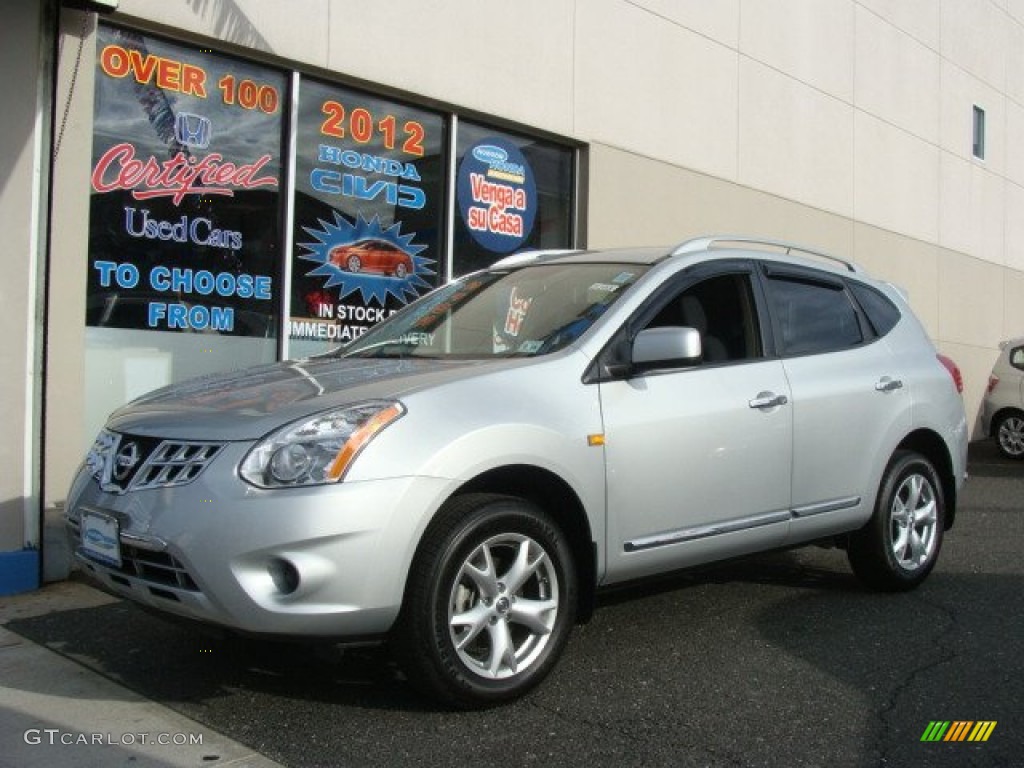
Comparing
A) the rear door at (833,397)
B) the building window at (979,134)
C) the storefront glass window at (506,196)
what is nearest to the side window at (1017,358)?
the building window at (979,134)

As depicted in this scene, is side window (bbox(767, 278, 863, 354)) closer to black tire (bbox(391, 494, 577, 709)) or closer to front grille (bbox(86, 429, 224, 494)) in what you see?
black tire (bbox(391, 494, 577, 709))

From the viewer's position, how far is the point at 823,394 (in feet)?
A: 16.2

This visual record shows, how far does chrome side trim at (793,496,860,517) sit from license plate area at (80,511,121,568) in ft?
9.92

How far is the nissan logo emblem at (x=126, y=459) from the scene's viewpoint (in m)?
3.57

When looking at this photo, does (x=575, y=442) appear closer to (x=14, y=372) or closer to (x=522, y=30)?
(x=14, y=372)

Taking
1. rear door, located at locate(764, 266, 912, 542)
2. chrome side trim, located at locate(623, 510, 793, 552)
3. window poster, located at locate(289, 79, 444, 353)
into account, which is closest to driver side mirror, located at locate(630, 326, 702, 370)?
chrome side trim, located at locate(623, 510, 793, 552)

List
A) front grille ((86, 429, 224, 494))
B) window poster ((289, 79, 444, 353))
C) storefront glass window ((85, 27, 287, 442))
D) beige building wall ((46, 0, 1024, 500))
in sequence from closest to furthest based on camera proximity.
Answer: front grille ((86, 429, 224, 494))
storefront glass window ((85, 27, 287, 442))
beige building wall ((46, 0, 1024, 500))
window poster ((289, 79, 444, 353))

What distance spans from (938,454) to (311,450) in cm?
404

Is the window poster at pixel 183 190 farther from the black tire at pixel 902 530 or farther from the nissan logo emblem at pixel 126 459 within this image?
the black tire at pixel 902 530

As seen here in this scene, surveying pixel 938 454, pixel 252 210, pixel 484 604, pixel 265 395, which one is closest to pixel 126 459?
pixel 265 395

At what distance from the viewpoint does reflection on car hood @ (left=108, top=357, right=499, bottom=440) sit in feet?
11.2

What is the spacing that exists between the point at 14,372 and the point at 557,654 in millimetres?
3669

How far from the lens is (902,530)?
216 inches

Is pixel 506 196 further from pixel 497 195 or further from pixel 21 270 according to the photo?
pixel 21 270
